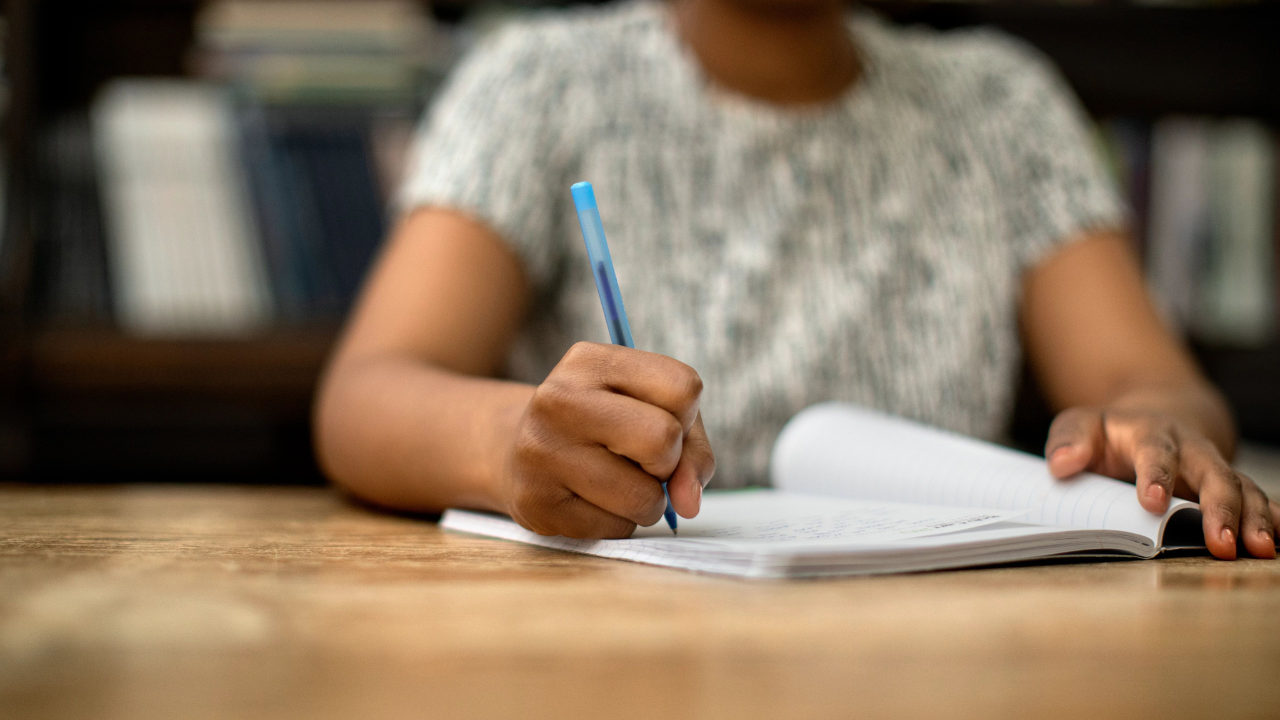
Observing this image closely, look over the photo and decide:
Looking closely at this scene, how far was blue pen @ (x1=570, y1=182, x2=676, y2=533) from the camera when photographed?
0.44 meters

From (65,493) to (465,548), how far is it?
1.27 ft

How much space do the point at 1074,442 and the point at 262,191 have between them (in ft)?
3.70

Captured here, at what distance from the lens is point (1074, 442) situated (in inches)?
20.5

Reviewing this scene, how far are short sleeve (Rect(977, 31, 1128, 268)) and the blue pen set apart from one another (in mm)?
598

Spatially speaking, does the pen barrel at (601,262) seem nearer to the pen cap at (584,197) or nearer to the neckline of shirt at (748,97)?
the pen cap at (584,197)

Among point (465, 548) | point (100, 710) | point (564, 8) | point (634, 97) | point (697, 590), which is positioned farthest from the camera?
point (564, 8)

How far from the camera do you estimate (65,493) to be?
685 millimetres

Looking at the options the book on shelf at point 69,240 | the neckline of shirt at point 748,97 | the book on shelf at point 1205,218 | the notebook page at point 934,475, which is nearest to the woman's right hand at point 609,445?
the notebook page at point 934,475

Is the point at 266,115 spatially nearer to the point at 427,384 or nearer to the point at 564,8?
the point at 564,8

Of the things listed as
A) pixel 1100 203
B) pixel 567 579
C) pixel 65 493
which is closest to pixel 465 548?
pixel 567 579

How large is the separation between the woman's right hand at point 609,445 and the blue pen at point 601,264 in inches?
0.6

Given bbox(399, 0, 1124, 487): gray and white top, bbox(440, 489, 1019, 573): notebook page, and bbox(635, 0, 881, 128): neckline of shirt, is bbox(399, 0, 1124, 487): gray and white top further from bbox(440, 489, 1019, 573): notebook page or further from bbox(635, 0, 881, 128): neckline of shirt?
bbox(440, 489, 1019, 573): notebook page

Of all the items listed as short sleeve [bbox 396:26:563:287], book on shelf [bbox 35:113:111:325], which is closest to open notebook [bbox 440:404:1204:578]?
short sleeve [bbox 396:26:563:287]

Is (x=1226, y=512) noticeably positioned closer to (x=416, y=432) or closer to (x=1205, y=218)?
(x=416, y=432)
